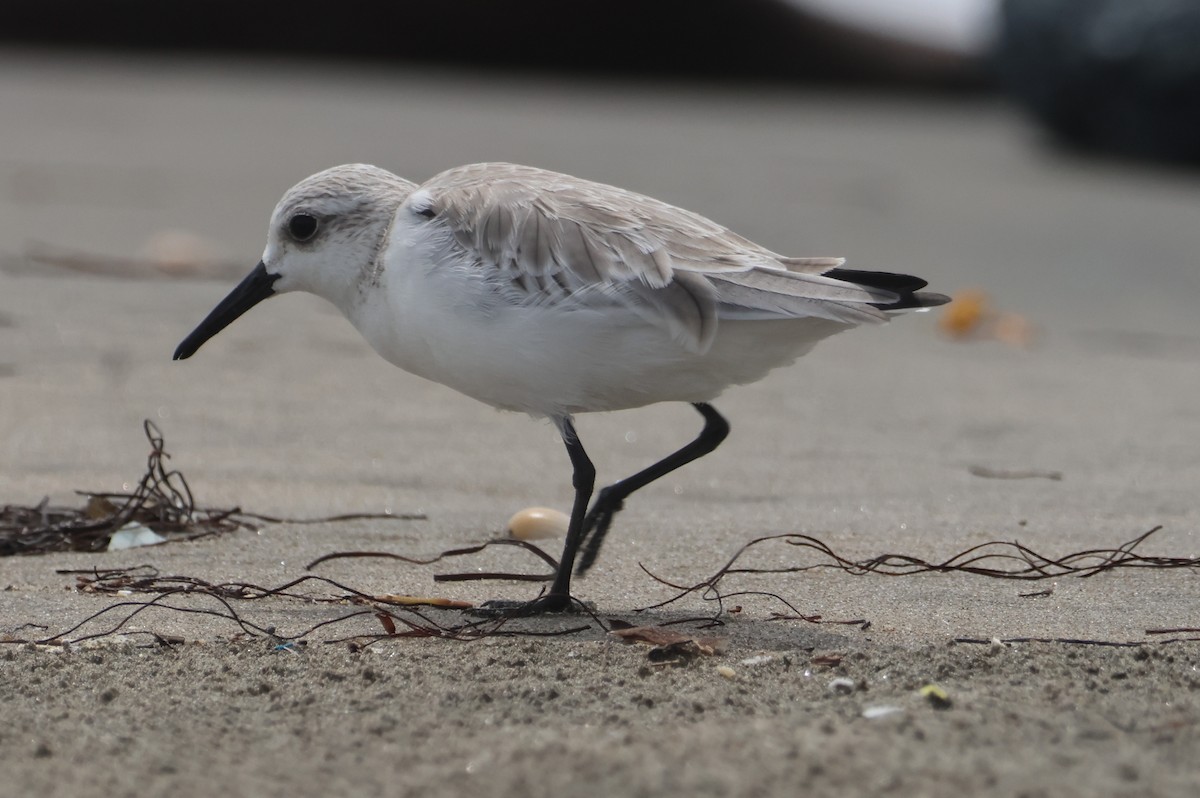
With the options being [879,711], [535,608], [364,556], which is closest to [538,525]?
[364,556]

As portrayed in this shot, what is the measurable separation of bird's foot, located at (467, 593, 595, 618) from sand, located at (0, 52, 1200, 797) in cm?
6

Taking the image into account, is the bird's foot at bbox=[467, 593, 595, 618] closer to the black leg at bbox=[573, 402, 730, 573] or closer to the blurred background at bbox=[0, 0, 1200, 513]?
the black leg at bbox=[573, 402, 730, 573]

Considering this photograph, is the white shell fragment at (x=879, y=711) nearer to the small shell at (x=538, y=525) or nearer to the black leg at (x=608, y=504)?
the black leg at (x=608, y=504)

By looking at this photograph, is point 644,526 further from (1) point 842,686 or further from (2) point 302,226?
(1) point 842,686

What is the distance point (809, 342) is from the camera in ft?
11.0

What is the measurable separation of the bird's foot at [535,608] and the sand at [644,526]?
62mm

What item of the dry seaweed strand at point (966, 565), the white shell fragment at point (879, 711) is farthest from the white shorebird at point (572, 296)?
the white shell fragment at point (879, 711)

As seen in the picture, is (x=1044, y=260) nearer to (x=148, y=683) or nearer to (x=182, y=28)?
(x=148, y=683)

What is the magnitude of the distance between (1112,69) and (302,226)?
907 centimetres

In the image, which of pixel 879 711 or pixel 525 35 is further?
pixel 525 35

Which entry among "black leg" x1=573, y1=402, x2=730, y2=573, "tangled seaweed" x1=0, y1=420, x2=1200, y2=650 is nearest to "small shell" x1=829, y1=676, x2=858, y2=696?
"tangled seaweed" x1=0, y1=420, x2=1200, y2=650

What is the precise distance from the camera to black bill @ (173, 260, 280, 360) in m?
3.70

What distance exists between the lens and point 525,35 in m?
17.8

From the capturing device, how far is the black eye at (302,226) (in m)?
3.56
